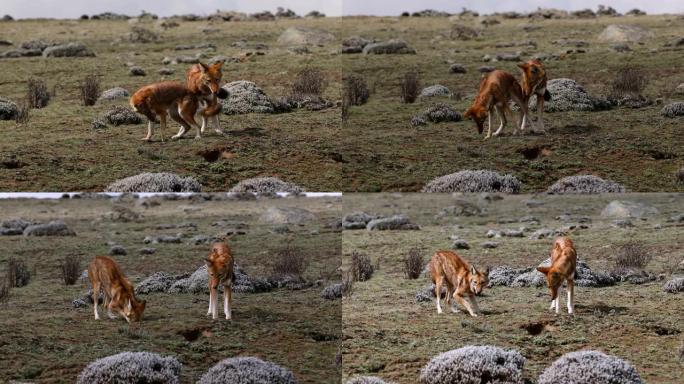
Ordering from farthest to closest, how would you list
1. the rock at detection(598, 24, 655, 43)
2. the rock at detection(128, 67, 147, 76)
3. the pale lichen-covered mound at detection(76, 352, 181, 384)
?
the rock at detection(598, 24, 655, 43) < the rock at detection(128, 67, 147, 76) < the pale lichen-covered mound at detection(76, 352, 181, 384)

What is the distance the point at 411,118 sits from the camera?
103ft

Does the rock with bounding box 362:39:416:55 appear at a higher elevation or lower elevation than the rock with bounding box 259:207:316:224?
higher

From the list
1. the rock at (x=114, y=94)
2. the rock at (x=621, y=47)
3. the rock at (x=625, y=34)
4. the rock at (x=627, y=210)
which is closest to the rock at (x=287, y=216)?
the rock at (x=114, y=94)

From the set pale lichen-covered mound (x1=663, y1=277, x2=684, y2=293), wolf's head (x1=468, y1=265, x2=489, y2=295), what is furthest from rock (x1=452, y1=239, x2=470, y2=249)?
wolf's head (x1=468, y1=265, x2=489, y2=295)

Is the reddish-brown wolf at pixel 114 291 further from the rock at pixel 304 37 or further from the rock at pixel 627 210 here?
the rock at pixel 304 37

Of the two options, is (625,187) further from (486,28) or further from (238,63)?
(486,28)

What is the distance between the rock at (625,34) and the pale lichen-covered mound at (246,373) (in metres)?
29.7

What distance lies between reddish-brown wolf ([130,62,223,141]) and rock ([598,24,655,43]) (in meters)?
27.0

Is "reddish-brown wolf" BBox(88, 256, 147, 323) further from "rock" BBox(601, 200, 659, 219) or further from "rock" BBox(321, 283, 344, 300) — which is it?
"rock" BBox(601, 200, 659, 219)

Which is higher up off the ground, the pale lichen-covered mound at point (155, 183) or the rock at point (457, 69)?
the rock at point (457, 69)

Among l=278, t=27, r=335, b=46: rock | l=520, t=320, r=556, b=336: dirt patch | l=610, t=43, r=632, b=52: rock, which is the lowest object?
l=520, t=320, r=556, b=336: dirt patch

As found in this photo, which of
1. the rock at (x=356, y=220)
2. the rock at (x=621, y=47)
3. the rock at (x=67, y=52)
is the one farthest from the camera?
the rock at (x=67, y=52)

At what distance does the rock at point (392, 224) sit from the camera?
33.2m

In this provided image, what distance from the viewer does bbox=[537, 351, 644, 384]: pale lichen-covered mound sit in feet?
70.3
